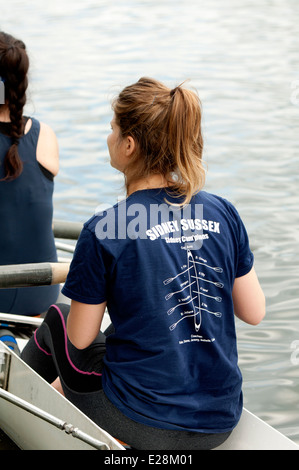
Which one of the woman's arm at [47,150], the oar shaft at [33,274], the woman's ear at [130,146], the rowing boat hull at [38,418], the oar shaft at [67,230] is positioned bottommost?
the oar shaft at [67,230]

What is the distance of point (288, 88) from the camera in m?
10.4

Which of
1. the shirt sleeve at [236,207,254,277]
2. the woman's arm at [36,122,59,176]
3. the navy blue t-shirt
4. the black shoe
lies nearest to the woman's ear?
the navy blue t-shirt

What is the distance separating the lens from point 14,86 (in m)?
Result: 2.73

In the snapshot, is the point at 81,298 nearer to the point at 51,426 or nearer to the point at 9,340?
the point at 51,426

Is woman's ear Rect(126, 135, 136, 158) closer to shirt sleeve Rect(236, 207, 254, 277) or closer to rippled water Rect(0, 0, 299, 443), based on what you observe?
rippled water Rect(0, 0, 299, 443)

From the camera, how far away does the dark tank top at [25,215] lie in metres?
2.79

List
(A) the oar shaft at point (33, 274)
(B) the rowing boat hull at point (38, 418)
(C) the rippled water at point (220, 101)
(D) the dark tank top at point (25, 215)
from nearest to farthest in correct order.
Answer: (B) the rowing boat hull at point (38, 418) → (A) the oar shaft at point (33, 274) → (D) the dark tank top at point (25, 215) → (C) the rippled water at point (220, 101)

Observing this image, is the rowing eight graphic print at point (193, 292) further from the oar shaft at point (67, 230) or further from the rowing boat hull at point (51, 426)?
the oar shaft at point (67, 230)

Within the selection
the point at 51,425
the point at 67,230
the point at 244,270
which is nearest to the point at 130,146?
the point at 244,270

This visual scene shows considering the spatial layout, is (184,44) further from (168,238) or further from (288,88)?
(168,238)

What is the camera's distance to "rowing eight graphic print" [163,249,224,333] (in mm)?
1872

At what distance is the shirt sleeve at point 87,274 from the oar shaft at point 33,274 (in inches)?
30.7

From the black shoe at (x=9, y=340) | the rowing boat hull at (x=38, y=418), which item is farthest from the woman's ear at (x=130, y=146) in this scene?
the black shoe at (x=9, y=340)

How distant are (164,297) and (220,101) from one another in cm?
847
